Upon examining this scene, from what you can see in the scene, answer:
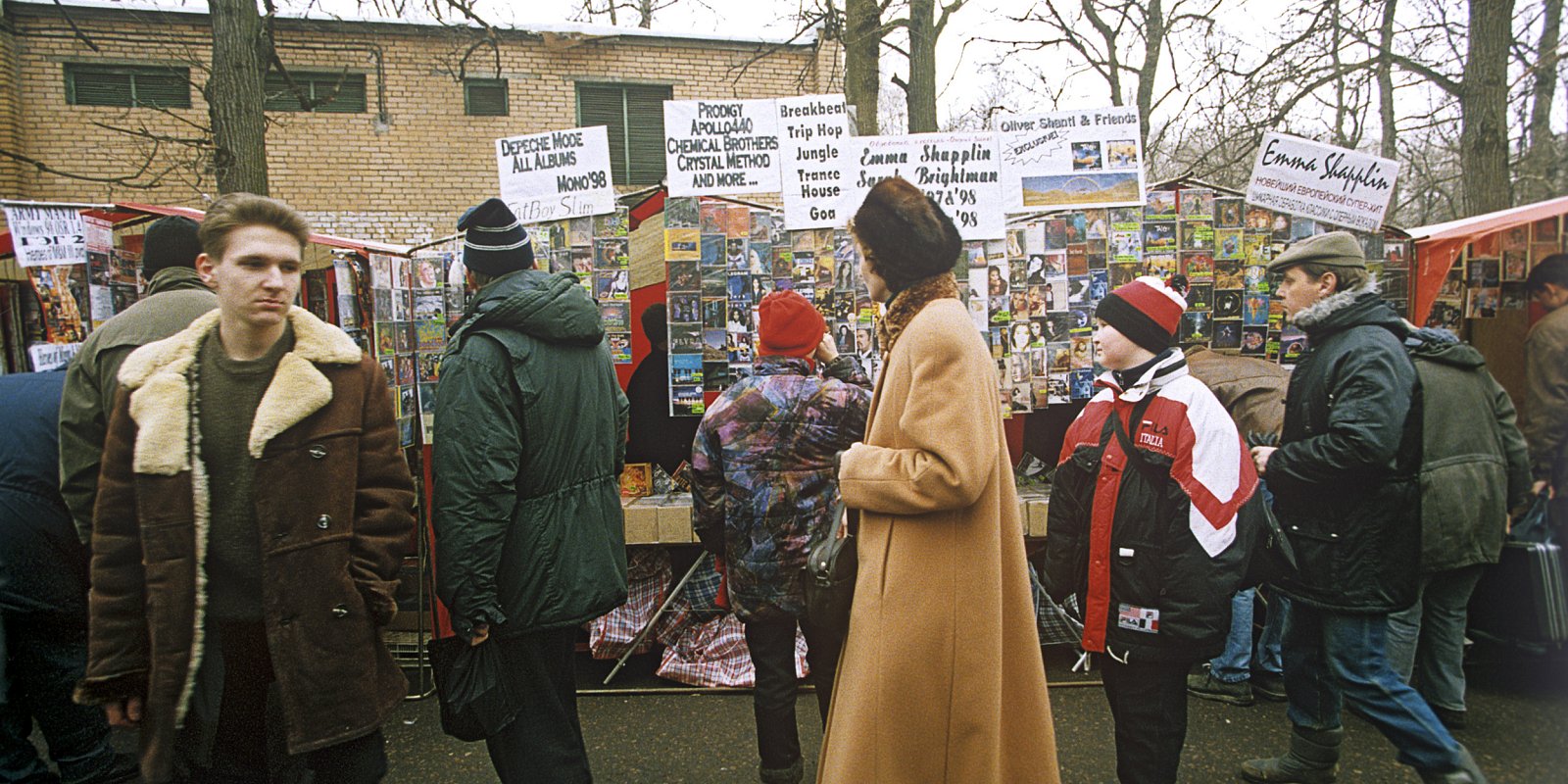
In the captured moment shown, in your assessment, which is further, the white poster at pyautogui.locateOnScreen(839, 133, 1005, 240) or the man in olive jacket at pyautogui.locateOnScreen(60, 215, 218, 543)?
the white poster at pyautogui.locateOnScreen(839, 133, 1005, 240)

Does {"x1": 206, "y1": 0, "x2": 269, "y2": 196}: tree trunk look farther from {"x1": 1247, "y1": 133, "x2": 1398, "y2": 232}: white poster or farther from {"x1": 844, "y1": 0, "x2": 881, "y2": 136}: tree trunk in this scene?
{"x1": 1247, "y1": 133, "x2": 1398, "y2": 232}: white poster

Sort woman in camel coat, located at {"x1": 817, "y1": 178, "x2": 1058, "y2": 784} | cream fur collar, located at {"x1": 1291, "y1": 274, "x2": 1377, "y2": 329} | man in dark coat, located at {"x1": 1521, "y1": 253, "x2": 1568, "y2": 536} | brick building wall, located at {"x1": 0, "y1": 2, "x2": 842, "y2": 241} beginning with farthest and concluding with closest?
1. brick building wall, located at {"x1": 0, "y1": 2, "x2": 842, "y2": 241}
2. man in dark coat, located at {"x1": 1521, "y1": 253, "x2": 1568, "y2": 536}
3. cream fur collar, located at {"x1": 1291, "y1": 274, "x2": 1377, "y2": 329}
4. woman in camel coat, located at {"x1": 817, "y1": 178, "x2": 1058, "y2": 784}

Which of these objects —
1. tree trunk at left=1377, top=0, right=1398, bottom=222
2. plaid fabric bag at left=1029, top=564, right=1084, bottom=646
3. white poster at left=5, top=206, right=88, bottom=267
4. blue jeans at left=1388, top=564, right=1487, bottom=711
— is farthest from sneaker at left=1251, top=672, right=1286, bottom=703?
tree trunk at left=1377, top=0, right=1398, bottom=222

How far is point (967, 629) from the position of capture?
1.96 meters

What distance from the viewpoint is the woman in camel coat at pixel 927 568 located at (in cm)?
191

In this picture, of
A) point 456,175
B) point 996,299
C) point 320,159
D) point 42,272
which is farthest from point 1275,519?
point 320,159

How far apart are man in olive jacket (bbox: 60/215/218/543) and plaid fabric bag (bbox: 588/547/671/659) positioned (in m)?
2.22

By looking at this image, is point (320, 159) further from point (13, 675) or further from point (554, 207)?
point (13, 675)

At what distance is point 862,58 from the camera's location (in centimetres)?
838

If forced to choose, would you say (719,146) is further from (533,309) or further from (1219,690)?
(1219,690)

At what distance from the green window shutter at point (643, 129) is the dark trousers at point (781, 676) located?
11673mm

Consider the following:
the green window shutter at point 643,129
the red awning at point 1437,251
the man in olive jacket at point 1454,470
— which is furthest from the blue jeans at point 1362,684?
the green window shutter at point 643,129

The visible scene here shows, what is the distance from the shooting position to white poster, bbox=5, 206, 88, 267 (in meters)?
3.93

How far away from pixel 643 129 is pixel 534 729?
12.6m
